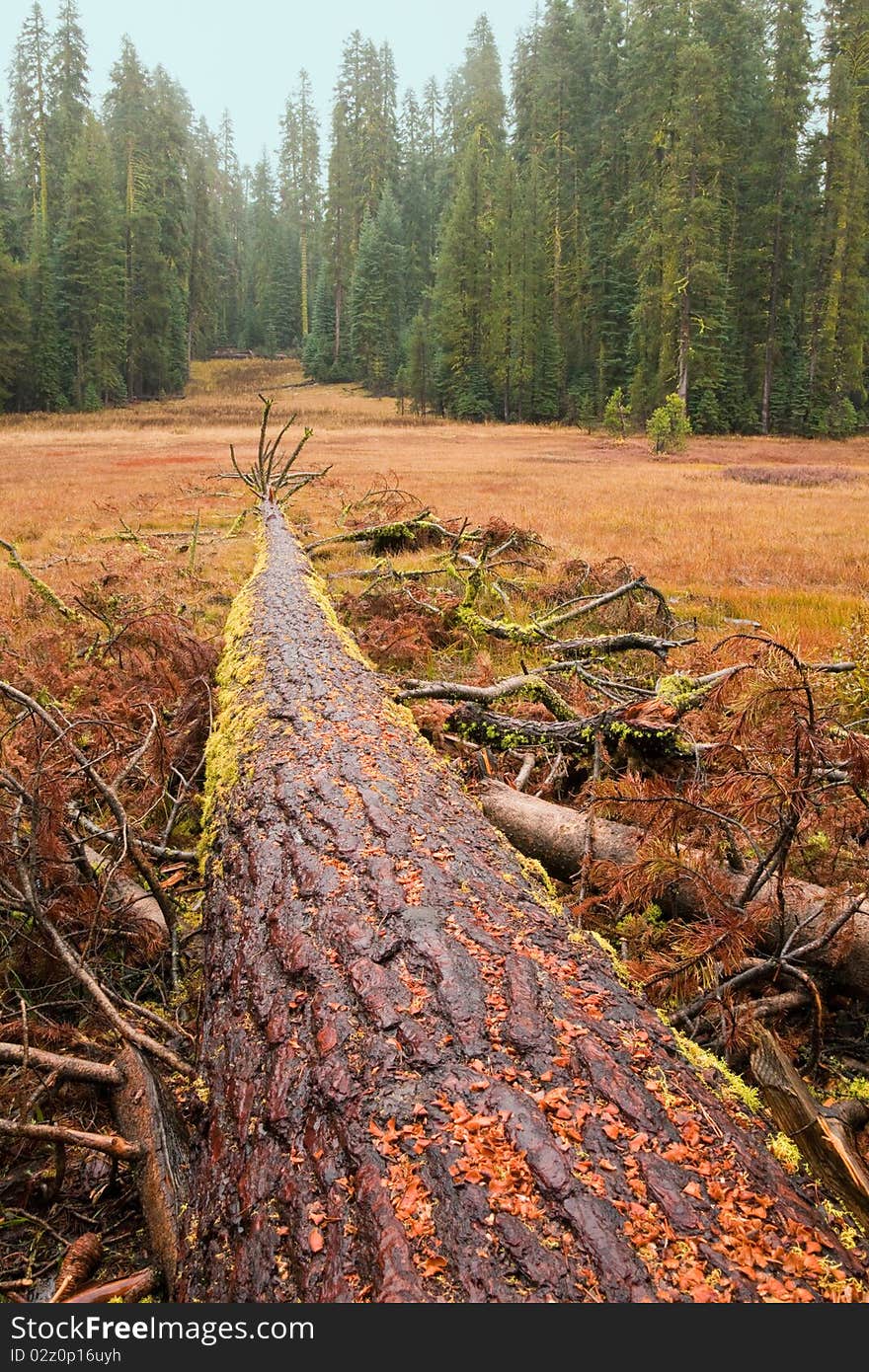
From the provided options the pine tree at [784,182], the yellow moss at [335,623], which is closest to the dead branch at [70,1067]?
the yellow moss at [335,623]

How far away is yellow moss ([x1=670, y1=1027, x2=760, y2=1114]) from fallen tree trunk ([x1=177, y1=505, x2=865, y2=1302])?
7cm

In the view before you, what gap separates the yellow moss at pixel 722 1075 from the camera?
165 centimetres

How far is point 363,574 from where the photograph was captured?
8.65 meters

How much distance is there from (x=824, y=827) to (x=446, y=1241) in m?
2.24

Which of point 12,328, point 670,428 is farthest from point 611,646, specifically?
point 12,328

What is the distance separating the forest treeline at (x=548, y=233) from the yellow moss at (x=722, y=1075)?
126 feet

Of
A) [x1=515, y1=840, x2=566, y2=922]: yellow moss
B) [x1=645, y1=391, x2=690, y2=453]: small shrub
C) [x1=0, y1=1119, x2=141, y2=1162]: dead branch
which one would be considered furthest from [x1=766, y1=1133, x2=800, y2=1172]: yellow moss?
[x1=645, y1=391, x2=690, y2=453]: small shrub

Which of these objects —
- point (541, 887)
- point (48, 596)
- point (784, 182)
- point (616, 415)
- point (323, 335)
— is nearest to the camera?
point (541, 887)

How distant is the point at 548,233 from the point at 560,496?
3778 centimetres

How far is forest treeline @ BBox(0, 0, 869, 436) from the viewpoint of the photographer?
120 feet

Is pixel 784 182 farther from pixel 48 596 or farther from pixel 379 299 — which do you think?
pixel 48 596

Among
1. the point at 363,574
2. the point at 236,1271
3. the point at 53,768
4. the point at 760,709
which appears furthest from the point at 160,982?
the point at 363,574

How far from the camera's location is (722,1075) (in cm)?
174

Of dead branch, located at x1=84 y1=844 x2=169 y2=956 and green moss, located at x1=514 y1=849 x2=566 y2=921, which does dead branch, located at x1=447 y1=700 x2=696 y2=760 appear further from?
dead branch, located at x1=84 y1=844 x2=169 y2=956
